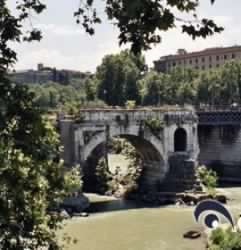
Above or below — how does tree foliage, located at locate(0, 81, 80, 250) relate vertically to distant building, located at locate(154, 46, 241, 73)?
below

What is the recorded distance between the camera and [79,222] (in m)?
28.9

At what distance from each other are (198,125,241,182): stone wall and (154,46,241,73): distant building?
177ft

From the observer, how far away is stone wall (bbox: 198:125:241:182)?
45406 mm

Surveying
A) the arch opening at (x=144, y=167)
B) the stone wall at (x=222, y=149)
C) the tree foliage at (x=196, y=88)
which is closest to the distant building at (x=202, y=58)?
the tree foliage at (x=196, y=88)

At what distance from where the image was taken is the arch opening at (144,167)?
37.6 m

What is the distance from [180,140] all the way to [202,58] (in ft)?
230

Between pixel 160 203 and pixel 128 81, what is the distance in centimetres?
3355

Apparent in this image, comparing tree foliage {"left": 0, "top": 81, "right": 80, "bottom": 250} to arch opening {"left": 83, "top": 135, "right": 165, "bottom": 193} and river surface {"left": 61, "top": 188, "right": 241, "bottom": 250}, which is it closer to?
river surface {"left": 61, "top": 188, "right": 241, "bottom": 250}

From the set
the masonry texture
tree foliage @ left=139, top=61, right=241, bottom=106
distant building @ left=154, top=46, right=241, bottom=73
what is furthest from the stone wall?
distant building @ left=154, top=46, right=241, bottom=73

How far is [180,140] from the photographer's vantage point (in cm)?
3862

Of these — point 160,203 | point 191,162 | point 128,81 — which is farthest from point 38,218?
point 128,81

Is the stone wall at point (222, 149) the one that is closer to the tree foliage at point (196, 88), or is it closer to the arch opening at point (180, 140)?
the arch opening at point (180, 140)

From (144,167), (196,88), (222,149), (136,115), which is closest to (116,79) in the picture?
(196,88)

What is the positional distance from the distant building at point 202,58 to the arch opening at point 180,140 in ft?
206
